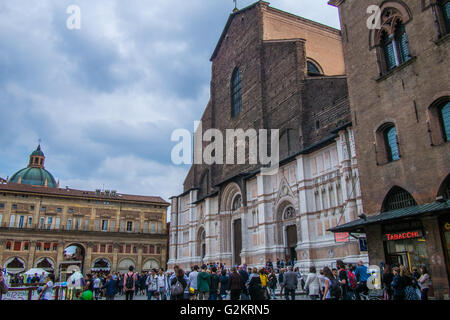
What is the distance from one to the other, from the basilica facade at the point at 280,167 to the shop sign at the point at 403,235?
2761 millimetres

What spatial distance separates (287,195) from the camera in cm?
2244

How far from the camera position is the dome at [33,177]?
73.1 meters

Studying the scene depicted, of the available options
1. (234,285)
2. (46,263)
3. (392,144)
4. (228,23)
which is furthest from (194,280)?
(46,263)

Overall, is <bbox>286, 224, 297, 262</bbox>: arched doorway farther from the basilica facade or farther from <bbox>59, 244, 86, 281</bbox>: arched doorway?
<bbox>59, 244, 86, 281</bbox>: arched doorway

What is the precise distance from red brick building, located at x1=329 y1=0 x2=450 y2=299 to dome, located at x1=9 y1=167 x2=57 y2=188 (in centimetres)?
7181

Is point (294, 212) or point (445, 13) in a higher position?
point (445, 13)

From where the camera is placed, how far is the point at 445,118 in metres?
12.4

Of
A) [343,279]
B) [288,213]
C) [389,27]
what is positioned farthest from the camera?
[288,213]

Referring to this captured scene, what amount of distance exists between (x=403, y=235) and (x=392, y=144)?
350 centimetres

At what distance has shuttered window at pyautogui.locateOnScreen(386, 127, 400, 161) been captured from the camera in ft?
45.7

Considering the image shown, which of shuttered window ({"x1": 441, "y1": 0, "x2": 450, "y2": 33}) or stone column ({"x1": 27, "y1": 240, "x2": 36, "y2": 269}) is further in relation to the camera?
stone column ({"x1": 27, "y1": 240, "x2": 36, "y2": 269})

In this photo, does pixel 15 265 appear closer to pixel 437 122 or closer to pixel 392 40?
pixel 392 40

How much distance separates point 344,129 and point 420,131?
5.02 metres

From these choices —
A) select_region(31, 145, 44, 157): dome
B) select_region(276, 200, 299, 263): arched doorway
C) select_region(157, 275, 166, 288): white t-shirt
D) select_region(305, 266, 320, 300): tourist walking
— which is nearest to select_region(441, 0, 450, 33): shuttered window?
select_region(305, 266, 320, 300): tourist walking
